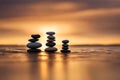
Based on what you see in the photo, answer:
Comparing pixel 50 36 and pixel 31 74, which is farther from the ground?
pixel 50 36

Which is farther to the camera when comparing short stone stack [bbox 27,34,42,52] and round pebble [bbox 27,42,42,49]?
round pebble [bbox 27,42,42,49]

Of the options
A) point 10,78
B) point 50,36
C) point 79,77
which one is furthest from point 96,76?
point 50,36

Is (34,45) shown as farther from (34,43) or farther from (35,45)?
(34,43)

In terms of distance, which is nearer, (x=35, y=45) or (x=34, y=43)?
(x=34, y=43)

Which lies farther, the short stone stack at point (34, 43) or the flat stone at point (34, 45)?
the flat stone at point (34, 45)

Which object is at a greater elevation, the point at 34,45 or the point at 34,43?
the point at 34,43

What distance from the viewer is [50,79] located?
14.8 m

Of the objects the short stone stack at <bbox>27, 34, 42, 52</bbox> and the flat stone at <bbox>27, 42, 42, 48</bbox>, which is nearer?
the short stone stack at <bbox>27, 34, 42, 52</bbox>

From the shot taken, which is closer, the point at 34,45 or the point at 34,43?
the point at 34,43

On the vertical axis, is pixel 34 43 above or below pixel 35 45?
above

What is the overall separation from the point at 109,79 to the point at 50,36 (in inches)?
760

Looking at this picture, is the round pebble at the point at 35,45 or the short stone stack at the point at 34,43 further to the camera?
the round pebble at the point at 35,45

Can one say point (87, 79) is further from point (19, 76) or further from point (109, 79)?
point (19, 76)

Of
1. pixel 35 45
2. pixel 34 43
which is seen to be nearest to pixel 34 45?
pixel 35 45
